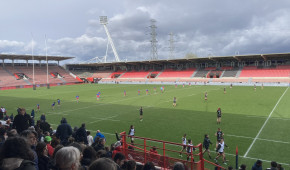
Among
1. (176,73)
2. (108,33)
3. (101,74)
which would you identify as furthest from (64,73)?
(176,73)

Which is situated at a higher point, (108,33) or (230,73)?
(108,33)

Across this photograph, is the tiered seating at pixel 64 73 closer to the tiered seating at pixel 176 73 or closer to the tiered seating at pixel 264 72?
the tiered seating at pixel 176 73

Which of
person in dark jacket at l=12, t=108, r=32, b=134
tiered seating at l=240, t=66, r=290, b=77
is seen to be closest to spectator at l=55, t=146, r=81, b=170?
person in dark jacket at l=12, t=108, r=32, b=134

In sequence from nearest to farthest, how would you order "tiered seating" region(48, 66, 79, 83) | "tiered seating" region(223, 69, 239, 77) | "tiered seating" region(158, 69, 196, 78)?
"tiered seating" region(223, 69, 239, 77), "tiered seating" region(158, 69, 196, 78), "tiered seating" region(48, 66, 79, 83)

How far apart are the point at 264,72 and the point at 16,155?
232 ft

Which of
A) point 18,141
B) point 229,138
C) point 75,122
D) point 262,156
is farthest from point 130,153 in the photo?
point 75,122

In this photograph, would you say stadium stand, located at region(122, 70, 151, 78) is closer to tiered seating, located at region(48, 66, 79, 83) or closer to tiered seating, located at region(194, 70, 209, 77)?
tiered seating, located at region(194, 70, 209, 77)

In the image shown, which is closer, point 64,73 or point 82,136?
point 82,136

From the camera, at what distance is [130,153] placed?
8773mm

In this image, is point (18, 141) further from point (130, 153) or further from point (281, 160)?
point (281, 160)

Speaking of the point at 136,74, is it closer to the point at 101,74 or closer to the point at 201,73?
the point at 101,74

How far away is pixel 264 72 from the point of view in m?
62.9

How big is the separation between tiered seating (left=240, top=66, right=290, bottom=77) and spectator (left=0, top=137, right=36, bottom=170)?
Result: 223 ft

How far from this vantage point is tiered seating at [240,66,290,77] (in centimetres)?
5964
